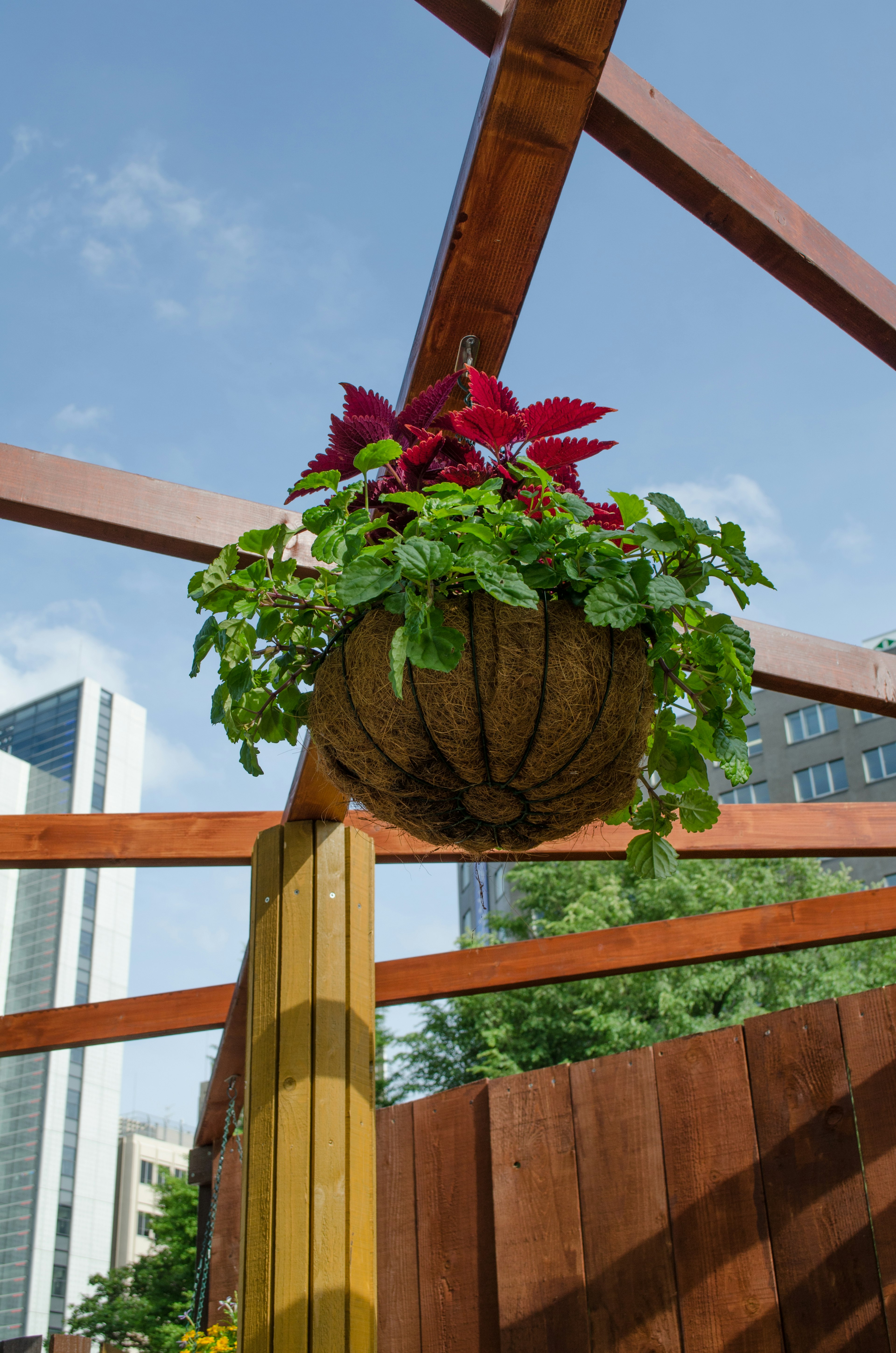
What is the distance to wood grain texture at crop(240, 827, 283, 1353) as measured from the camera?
1.79 m

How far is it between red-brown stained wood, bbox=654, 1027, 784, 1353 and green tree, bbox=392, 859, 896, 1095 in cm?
1041

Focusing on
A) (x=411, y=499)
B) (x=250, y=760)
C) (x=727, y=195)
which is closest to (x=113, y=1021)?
(x=250, y=760)

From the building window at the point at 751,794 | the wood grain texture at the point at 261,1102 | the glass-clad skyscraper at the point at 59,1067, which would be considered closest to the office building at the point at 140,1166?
the glass-clad skyscraper at the point at 59,1067

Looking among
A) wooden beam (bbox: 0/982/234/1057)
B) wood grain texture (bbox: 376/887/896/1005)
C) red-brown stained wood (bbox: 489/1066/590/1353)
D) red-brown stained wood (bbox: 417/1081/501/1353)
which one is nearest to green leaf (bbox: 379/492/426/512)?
red-brown stained wood (bbox: 489/1066/590/1353)

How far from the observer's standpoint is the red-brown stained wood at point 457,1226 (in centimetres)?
253

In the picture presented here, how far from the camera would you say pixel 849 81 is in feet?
10.7

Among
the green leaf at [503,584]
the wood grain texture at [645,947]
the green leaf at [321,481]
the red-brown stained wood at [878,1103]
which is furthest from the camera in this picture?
the wood grain texture at [645,947]

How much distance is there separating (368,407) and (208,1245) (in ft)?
11.6

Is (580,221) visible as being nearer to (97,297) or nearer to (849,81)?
(849,81)

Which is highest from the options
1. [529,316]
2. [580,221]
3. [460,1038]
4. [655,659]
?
[580,221]

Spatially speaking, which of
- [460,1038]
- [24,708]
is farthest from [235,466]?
[24,708]

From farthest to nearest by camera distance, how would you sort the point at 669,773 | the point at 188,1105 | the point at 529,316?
the point at 188,1105 < the point at 529,316 < the point at 669,773

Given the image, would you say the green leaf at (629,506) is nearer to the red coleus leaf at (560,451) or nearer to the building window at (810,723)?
the red coleus leaf at (560,451)

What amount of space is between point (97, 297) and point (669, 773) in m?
4.41
